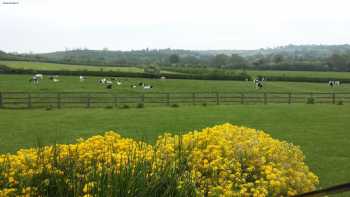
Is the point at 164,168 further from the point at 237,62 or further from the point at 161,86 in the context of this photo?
the point at 237,62

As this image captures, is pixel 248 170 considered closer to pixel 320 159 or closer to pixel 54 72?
pixel 320 159

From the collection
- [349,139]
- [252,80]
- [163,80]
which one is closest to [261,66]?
[252,80]

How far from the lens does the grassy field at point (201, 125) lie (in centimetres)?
1494

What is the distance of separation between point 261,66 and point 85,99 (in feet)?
226

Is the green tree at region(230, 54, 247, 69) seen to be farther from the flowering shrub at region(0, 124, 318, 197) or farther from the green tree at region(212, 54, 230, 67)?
the flowering shrub at region(0, 124, 318, 197)

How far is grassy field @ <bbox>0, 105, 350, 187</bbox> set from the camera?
49.0ft

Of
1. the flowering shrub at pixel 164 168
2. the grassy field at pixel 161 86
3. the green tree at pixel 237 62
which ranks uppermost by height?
the flowering shrub at pixel 164 168

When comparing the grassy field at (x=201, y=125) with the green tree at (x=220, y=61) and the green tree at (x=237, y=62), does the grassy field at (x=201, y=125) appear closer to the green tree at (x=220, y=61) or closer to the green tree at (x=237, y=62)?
the green tree at (x=237, y=62)

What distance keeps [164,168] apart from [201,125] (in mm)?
18012

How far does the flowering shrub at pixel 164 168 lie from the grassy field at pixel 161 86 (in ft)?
153

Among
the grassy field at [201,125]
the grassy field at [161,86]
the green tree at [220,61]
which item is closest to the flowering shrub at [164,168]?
the grassy field at [201,125]

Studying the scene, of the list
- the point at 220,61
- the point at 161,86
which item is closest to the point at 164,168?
the point at 161,86

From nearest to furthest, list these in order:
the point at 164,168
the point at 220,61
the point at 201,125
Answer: the point at 164,168 → the point at 201,125 → the point at 220,61

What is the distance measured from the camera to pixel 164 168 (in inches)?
188
